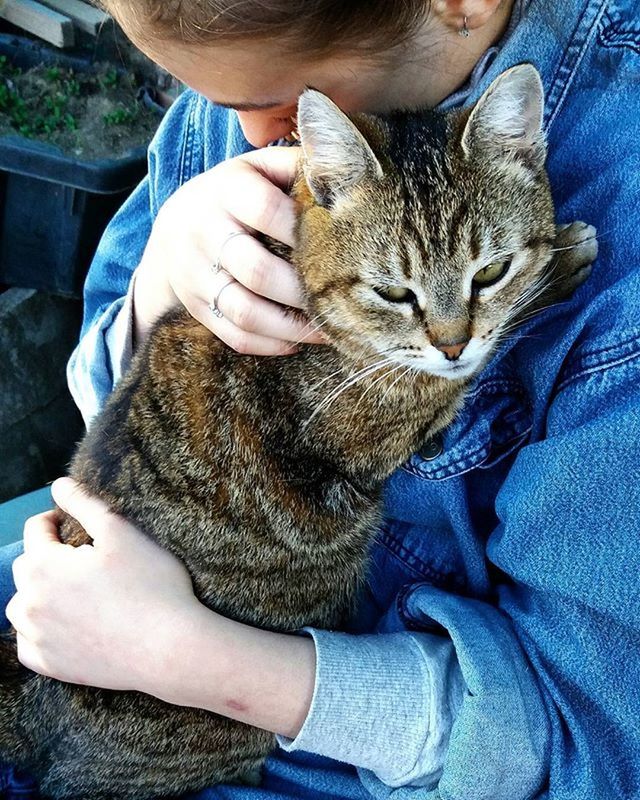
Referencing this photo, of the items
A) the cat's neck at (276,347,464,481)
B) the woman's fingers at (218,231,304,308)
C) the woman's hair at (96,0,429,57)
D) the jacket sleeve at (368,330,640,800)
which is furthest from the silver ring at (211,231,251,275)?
the jacket sleeve at (368,330,640,800)

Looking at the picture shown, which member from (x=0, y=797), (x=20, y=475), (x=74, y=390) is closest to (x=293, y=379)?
(x=74, y=390)

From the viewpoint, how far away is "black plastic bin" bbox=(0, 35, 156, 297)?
2.58 m

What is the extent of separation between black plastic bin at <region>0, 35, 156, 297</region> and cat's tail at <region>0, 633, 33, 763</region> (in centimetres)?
158

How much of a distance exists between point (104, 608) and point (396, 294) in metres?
0.77

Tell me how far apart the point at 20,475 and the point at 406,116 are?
2.05 metres

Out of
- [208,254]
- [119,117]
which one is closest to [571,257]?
[208,254]

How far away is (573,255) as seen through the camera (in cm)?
126

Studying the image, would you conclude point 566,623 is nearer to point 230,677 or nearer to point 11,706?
point 230,677

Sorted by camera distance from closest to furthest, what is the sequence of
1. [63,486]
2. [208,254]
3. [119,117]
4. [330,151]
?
[330,151] < [208,254] < [63,486] < [119,117]

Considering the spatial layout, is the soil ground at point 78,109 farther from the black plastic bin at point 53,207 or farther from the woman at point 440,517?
the woman at point 440,517

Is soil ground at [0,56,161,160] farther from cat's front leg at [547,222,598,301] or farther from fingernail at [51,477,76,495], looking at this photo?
cat's front leg at [547,222,598,301]

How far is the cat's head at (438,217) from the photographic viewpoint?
1.23m

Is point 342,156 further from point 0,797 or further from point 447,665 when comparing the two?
point 0,797

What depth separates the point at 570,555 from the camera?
1.16 m
